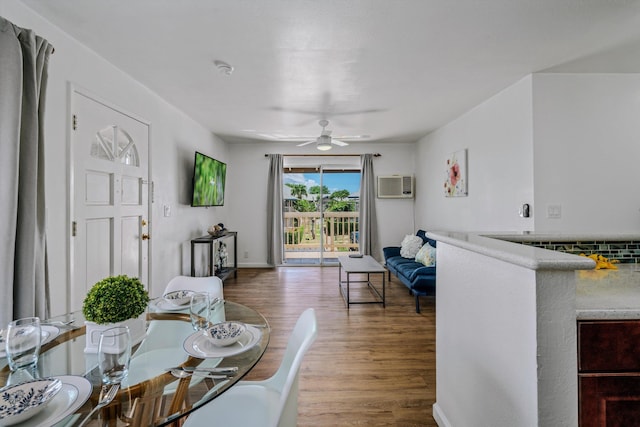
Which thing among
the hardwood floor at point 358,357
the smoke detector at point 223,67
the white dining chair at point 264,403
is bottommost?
the hardwood floor at point 358,357

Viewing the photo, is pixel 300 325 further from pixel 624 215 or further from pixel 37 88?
pixel 624 215

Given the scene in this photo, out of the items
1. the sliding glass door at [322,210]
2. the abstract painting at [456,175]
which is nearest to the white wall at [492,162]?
the abstract painting at [456,175]

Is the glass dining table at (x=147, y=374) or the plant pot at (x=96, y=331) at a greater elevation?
the plant pot at (x=96, y=331)

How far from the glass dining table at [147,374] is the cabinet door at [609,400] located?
1.11 meters

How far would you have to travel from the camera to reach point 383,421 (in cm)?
169

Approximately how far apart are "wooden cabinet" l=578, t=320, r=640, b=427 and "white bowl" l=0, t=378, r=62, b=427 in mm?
1586

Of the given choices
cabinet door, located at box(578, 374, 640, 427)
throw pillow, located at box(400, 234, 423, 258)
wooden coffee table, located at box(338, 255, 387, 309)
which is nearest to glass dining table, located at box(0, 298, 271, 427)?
cabinet door, located at box(578, 374, 640, 427)

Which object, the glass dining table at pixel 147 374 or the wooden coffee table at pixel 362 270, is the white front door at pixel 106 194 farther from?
the wooden coffee table at pixel 362 270

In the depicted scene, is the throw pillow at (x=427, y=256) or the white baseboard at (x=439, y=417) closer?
the white baseboard at (x=439, y=417)

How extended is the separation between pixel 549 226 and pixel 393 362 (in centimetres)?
191

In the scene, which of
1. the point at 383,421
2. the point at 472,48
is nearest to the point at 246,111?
the point at 472,48

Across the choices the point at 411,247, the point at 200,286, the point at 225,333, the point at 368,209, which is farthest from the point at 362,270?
the point at 225,333

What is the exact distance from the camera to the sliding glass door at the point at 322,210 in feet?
19.3

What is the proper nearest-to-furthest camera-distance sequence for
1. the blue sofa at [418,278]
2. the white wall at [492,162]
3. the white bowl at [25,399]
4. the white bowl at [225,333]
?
the white bowl at [25,399] < the white bowl at [225,333] < the white wall at [492,162] < the blue sofa at [418,278]
